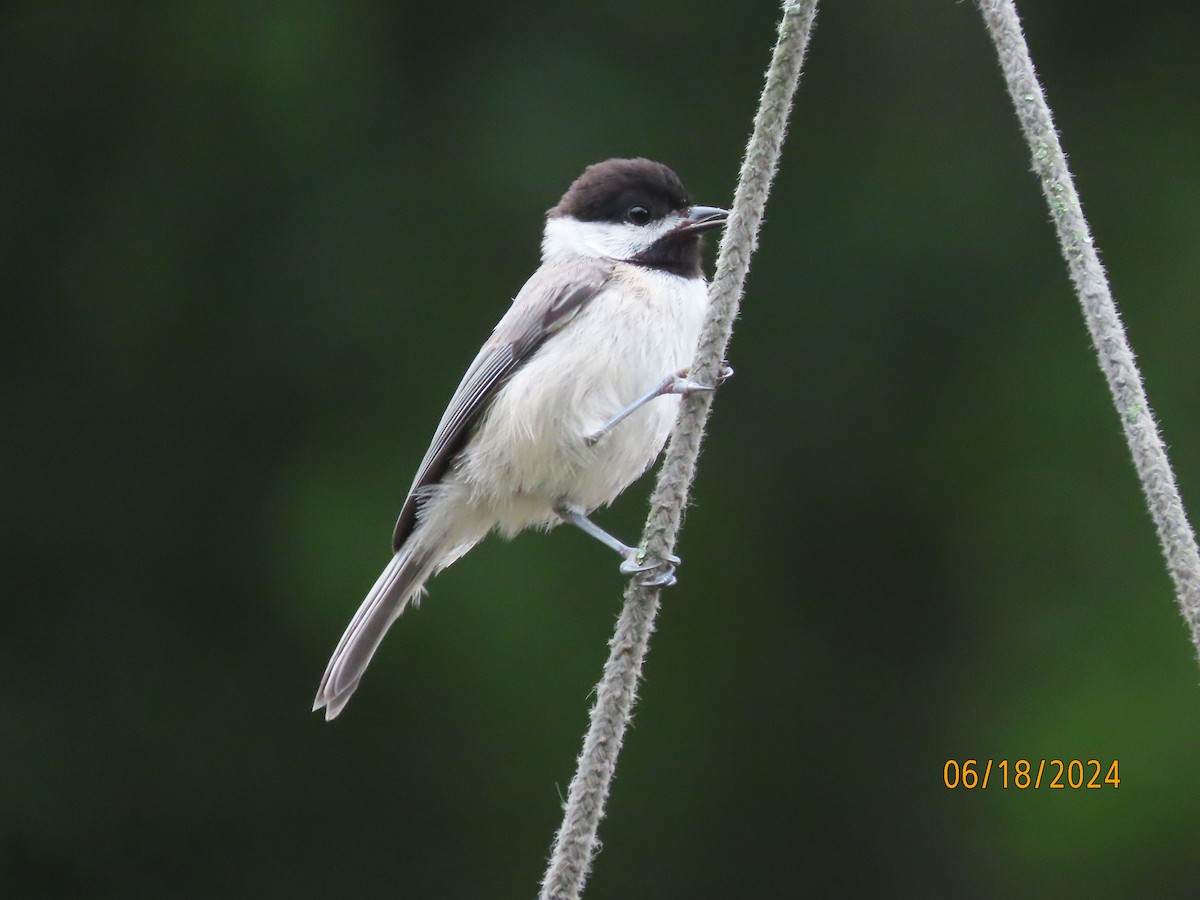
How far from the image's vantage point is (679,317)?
2.31 m

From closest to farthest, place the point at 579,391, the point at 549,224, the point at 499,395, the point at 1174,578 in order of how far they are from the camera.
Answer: the point at 1174,578 → the point at 579,391 → the point at 499,395 → the point at 549,224

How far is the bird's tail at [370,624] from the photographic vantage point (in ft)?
7.25

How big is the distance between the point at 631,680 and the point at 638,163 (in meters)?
1.55

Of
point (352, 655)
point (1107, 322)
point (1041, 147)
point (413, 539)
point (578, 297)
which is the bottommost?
point (352, 655)

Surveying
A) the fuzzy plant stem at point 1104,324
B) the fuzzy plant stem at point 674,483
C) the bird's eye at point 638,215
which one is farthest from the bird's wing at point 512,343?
the fuzzy plant stem at point 1104,324

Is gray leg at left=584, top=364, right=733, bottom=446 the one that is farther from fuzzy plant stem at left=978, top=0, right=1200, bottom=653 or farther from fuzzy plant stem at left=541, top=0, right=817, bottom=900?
fuzzy plant stem at left=978, top=0, right=1200, bottom=653

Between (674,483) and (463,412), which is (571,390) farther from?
(674,483)

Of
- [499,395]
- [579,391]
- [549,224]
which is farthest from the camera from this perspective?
Result: [549,224]

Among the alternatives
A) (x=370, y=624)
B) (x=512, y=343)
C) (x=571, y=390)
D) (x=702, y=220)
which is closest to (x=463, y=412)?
(x=512, y=343)

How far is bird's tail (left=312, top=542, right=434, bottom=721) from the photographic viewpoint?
221 cm

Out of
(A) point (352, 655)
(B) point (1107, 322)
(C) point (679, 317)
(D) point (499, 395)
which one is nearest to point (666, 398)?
(C) point (679, 317)

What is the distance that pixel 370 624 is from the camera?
2428mm

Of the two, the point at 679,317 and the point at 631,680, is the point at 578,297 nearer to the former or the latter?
the point at 679,317

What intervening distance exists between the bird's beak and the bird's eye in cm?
9
